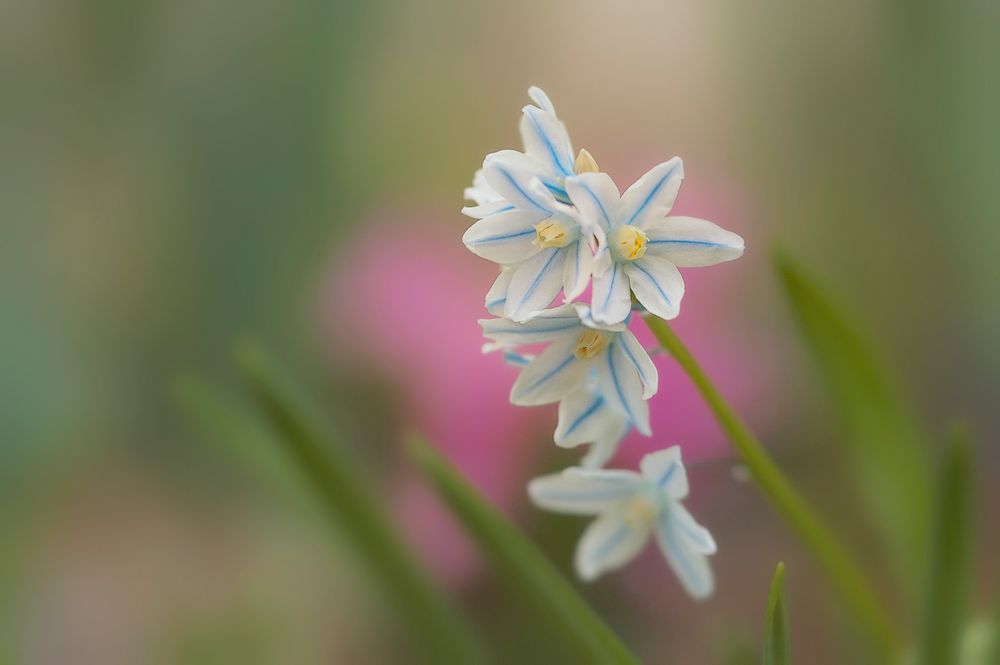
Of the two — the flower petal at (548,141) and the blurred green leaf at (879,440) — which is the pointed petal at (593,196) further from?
the blurred green leaf at (879,440)

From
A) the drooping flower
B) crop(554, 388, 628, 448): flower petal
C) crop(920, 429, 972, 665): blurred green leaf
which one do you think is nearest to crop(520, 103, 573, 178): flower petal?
the drooping flower

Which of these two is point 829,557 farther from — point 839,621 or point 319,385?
point 319,385

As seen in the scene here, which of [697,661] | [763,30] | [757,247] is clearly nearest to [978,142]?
[757,247]

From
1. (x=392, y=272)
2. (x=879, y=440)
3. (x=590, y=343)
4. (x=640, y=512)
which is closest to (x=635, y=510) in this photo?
(x=640, y=512)

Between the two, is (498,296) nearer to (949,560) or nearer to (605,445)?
(605,445)

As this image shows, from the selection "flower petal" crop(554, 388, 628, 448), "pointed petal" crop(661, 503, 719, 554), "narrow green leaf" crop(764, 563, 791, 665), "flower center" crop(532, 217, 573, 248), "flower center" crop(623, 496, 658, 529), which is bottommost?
"narrow green leaf" crop(764, 563, 791, 665)

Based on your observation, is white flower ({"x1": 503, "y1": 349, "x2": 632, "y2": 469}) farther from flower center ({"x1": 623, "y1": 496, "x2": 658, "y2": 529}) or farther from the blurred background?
the blurred background
